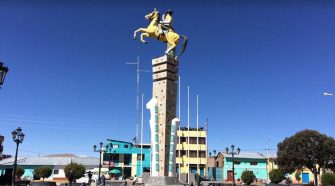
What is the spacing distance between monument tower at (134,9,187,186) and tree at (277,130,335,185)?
1144 inches

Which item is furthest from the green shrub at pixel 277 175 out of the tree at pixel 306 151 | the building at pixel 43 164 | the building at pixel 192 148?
the building at pixel 43 164

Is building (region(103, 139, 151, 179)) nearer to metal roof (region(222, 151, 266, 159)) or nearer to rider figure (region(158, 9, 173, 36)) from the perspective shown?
metal roof (region(222, 151, 266, 159))

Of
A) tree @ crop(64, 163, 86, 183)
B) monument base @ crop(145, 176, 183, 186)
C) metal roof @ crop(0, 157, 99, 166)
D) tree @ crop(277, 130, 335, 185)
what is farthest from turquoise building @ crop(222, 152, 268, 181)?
monument base @ crop(145, 176, 183, 186)

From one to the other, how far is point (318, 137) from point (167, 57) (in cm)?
3276

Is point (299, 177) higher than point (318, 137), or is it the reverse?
point (318, 137)

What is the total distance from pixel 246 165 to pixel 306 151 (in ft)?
93.1

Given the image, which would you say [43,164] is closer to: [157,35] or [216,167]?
[216,167]

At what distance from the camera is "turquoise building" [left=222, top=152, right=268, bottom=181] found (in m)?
81.3

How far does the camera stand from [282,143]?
59438mm

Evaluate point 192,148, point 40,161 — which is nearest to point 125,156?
point 192,148

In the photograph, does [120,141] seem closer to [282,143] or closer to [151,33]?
[282,143]

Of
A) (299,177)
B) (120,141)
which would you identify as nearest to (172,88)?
(120,141)

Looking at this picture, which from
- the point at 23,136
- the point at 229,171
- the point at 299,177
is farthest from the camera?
the point at 229,171

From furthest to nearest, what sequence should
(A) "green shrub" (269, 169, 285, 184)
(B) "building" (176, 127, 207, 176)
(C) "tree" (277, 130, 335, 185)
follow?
(B) "building" (176, 127, 207, 176)
(A) "green shrub" (269, 169, 285, 184)
(C) "tree" (277, 130, 335, 185)
